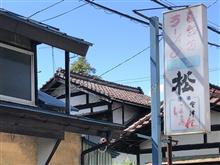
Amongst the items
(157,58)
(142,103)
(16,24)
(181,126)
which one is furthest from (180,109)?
(142,103)

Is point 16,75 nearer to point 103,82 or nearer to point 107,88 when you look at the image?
point 107,88

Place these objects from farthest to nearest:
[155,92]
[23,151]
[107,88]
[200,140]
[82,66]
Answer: [82,66]
[107,88]
[200,140]
[155,92]
[23,151]

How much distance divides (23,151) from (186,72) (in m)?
3.98

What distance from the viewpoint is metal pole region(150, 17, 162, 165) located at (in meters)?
12.4

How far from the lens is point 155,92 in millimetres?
12531

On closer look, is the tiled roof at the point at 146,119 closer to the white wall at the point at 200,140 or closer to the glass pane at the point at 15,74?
the white wall at the point at 200,140

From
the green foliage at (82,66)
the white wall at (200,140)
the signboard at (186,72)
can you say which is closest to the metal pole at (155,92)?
the signboard at (186,72)

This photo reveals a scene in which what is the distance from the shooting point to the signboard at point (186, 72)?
11773mm

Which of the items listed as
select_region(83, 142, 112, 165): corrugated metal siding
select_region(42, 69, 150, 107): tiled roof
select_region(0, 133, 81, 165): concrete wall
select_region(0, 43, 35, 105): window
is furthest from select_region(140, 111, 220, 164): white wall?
select_region(0, 43, 35, 105): window

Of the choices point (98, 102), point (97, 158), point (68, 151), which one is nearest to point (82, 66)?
point (98, 102)

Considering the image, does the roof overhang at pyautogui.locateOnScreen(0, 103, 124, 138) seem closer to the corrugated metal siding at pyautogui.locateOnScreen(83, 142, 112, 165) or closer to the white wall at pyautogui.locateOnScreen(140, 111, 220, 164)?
the corrugated metal siding at pyautogui.locateOnScreen(83, 142, 112, 165)

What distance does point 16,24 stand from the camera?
482 inches

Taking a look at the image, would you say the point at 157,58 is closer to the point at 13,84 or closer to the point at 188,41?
the point at 188,41

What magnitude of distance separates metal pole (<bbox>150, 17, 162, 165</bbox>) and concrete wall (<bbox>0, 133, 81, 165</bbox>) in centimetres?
246
